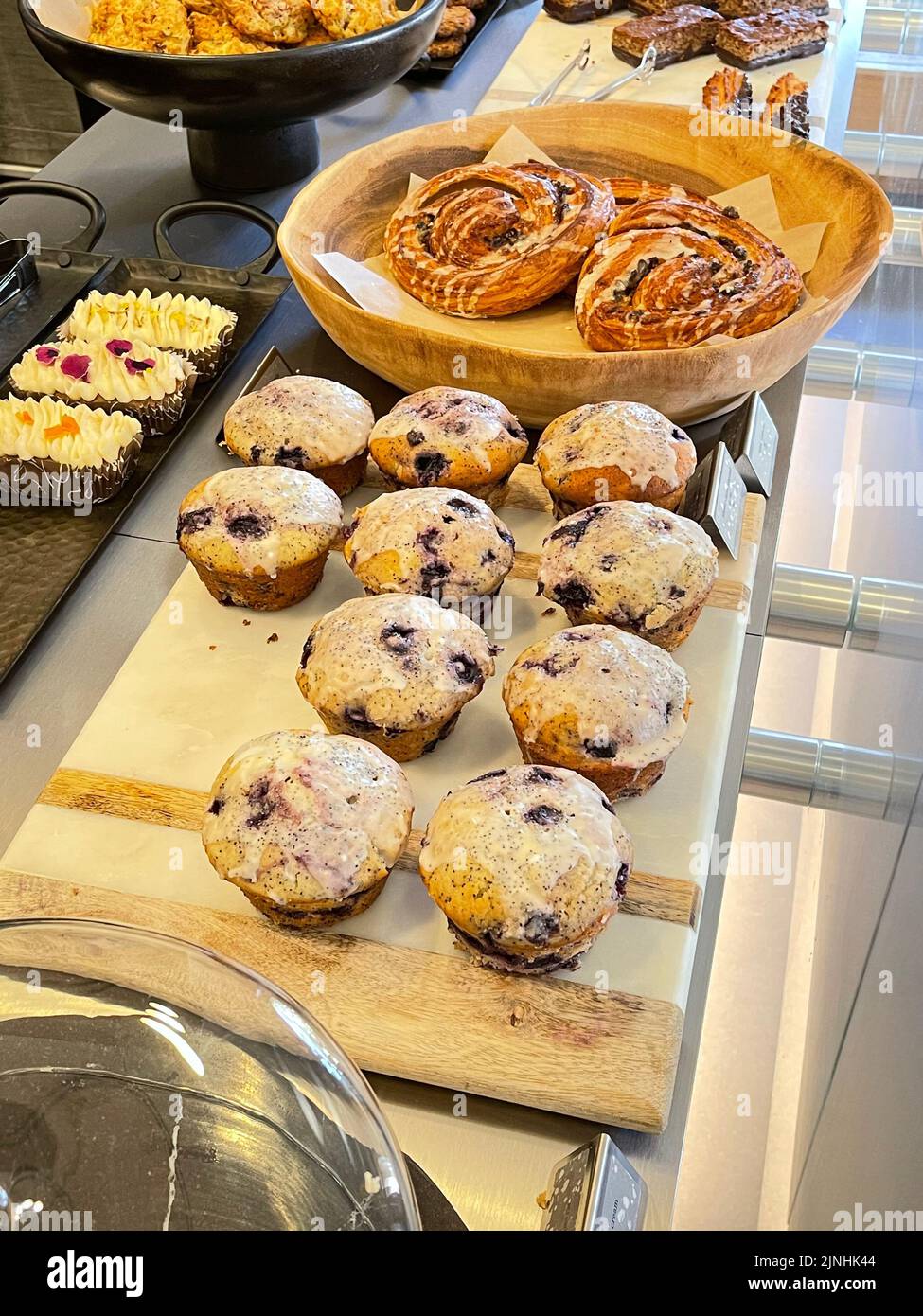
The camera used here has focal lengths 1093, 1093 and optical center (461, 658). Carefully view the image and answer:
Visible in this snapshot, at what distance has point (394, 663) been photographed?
989 mm

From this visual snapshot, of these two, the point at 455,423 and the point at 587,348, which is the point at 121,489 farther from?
the point at 587,348

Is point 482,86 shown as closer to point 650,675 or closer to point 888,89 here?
point 888,89

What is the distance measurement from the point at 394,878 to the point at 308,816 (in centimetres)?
12

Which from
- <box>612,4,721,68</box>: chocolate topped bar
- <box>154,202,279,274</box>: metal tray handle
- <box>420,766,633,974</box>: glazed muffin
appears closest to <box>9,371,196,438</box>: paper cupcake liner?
<box>154,202,279,274</box>: metal tray handle

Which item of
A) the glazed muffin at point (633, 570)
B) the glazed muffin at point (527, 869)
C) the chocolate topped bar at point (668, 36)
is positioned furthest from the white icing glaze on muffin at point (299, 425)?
the chocolate topped bar at point (668, 36)

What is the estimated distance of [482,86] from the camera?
7.56 ft

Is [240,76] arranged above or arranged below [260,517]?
above

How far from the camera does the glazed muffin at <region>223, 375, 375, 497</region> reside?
125cm

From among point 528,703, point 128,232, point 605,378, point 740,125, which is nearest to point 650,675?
point 528,703

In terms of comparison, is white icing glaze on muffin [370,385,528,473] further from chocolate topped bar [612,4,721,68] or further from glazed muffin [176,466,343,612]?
chocolate topped bar [612,4,721,68]

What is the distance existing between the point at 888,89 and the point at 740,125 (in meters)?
0.95

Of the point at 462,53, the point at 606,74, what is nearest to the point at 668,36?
the point at 606,74
